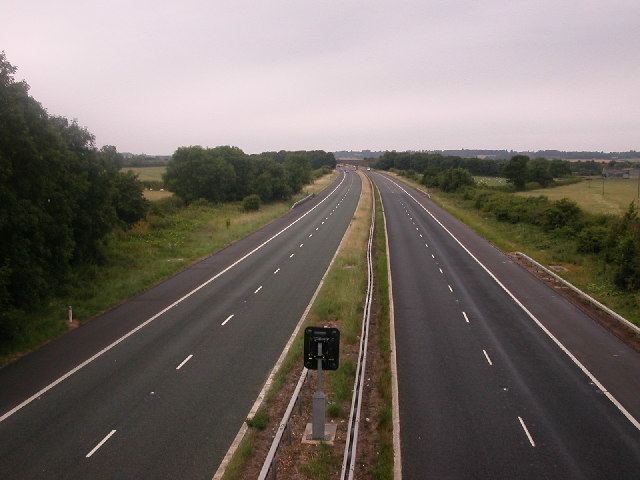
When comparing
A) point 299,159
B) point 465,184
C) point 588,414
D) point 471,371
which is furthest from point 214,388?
point 299,159

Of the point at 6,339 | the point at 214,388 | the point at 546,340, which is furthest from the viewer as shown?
the point at 546,340

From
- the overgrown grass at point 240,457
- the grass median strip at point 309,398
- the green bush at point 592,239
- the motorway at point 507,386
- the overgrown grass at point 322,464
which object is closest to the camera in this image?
the overgrown grass at point 322,464

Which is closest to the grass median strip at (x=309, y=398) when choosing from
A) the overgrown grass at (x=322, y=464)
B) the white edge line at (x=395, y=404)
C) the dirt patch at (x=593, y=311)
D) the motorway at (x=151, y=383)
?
the overgrown grass at (x=322, y=464)

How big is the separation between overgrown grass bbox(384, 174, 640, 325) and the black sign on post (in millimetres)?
17197

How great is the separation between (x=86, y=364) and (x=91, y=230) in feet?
44.9

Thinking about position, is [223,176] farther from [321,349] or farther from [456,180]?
[321,349]

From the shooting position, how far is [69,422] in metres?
14.8

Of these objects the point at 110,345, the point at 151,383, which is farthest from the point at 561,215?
the point at 151,383

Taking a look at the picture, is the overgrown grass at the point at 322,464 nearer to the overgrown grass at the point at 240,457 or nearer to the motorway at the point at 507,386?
the overgrown grass at the point at 240,457

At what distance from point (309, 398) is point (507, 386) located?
622 cm

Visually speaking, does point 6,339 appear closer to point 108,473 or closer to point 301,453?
point 108,473

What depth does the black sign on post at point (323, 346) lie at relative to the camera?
1299 centimetres

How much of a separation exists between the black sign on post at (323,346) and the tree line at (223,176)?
212 feet

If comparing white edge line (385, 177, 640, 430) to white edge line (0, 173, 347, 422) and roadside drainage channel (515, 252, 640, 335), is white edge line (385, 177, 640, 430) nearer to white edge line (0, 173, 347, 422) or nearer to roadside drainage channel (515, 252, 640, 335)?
roadside drainage channel (515, 252, 640, 335)
